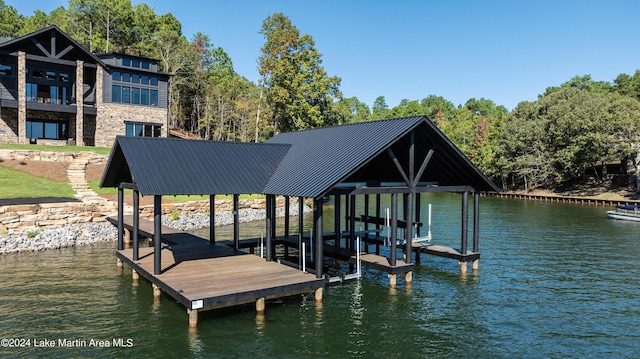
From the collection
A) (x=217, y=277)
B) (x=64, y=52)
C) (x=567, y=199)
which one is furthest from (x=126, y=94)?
(x=567, y=199)

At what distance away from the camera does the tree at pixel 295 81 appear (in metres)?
56.0

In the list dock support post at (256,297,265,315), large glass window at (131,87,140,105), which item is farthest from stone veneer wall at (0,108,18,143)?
dock support post at (256,297,265,315)

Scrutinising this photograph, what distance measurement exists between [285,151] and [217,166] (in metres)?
4.54

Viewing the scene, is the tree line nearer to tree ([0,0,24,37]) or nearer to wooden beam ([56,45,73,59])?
tree ([0,0,24,37])

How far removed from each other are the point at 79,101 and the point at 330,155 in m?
40.4

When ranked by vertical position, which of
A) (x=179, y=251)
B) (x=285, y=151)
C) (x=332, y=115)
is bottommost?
(x=179, y=251)

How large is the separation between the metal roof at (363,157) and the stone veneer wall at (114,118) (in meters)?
34.4

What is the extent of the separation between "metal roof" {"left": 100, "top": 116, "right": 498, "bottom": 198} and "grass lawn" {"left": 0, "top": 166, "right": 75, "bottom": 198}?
15133 mm

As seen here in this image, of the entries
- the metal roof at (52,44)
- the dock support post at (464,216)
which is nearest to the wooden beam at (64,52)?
the metal roof at (52,44)

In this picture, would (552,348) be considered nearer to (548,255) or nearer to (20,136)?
(548,255)

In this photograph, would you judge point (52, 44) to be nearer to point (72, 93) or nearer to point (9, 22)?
point (72, 93)

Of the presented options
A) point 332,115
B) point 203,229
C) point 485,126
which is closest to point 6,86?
point 203,229

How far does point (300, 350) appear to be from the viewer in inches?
505

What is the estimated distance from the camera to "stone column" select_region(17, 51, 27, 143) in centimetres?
4500
